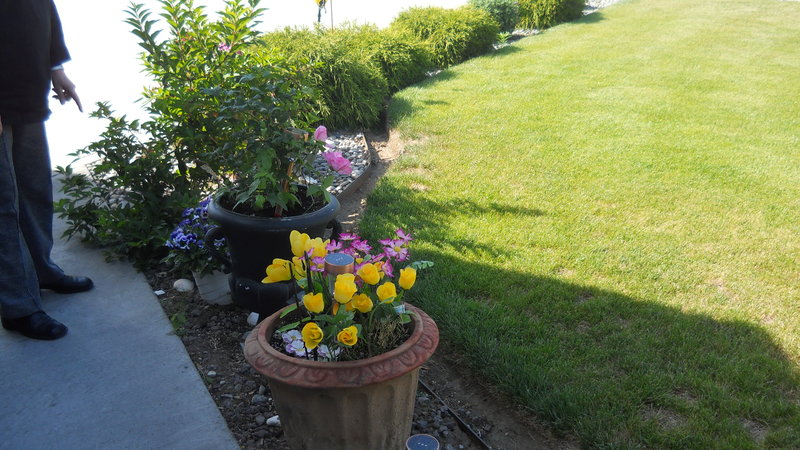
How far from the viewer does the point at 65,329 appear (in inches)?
110

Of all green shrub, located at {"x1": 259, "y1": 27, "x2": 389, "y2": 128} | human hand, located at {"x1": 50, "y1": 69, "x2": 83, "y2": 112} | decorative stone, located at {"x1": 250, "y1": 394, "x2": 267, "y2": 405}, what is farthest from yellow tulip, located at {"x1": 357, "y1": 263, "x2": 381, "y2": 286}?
green shrub, located at {"x1": 259, "y1": 27, "x2": 389, "y2": 128}

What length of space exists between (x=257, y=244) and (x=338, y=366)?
3.46ft

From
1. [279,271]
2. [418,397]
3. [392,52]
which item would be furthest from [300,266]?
[392,52]

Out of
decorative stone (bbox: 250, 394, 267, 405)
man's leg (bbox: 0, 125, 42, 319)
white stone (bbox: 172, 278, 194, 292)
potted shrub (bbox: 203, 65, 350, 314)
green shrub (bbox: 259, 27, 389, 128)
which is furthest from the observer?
green shrub (bbox: 259, 27, 389, 128)

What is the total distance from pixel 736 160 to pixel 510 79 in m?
3.15

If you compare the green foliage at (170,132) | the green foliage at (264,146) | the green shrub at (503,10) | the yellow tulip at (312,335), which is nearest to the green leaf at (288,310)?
the yellow tulip at (312,335)

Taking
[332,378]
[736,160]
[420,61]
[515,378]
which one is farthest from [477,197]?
[420,61]

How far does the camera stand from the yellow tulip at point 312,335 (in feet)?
5.90

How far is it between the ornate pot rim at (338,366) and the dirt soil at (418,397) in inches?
→ 19.7

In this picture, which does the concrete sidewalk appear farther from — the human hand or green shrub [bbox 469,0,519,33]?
green shrub [bbox 469,0,519,33]

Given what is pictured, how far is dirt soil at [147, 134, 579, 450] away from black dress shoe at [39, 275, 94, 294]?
405 millimetres

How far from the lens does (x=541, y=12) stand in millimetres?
10898

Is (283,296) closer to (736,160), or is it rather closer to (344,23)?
(736,160)

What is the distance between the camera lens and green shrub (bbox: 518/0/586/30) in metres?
10.9
